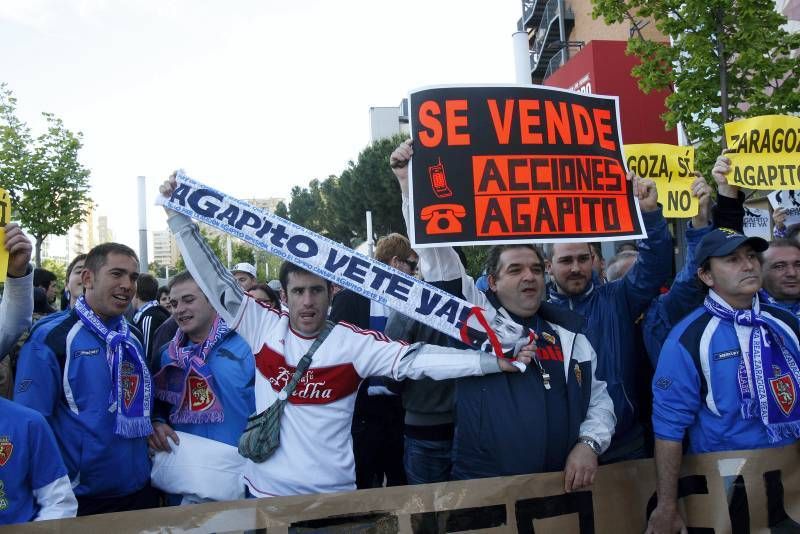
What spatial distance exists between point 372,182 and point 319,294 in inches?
1311

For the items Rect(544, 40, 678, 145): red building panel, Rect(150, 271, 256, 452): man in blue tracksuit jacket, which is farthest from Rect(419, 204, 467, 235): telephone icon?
Rect(544, 40, 678, 145): red building panel

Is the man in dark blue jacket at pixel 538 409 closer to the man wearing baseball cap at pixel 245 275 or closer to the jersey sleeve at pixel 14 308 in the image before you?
the jersey sleeve at pixel 14 308

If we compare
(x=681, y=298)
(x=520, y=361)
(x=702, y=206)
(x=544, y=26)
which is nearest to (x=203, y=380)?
(x=520, y=361)

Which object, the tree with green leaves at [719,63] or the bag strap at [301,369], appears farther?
the tree with green leaves at [719,63]

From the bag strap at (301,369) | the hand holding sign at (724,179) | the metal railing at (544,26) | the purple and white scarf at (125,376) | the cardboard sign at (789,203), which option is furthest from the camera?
the metal railing at (544,26)

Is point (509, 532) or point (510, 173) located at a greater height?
point (510, 173)

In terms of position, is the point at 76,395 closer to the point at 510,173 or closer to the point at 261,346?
the point at 261,346

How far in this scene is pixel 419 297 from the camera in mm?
2852

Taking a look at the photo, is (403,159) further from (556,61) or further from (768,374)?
(556,61)

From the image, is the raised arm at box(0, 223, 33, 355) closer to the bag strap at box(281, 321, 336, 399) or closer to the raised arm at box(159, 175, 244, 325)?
the raised arm at box(159, 175, 244, 325)

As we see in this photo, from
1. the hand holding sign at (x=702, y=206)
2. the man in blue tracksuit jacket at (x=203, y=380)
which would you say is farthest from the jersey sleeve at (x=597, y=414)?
the man in blue tracksuit jacket at (x=203, y=380)

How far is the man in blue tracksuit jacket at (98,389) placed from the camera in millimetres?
3000

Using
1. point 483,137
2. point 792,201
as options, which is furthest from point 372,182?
point 483,137

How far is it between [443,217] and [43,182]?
1455cm
